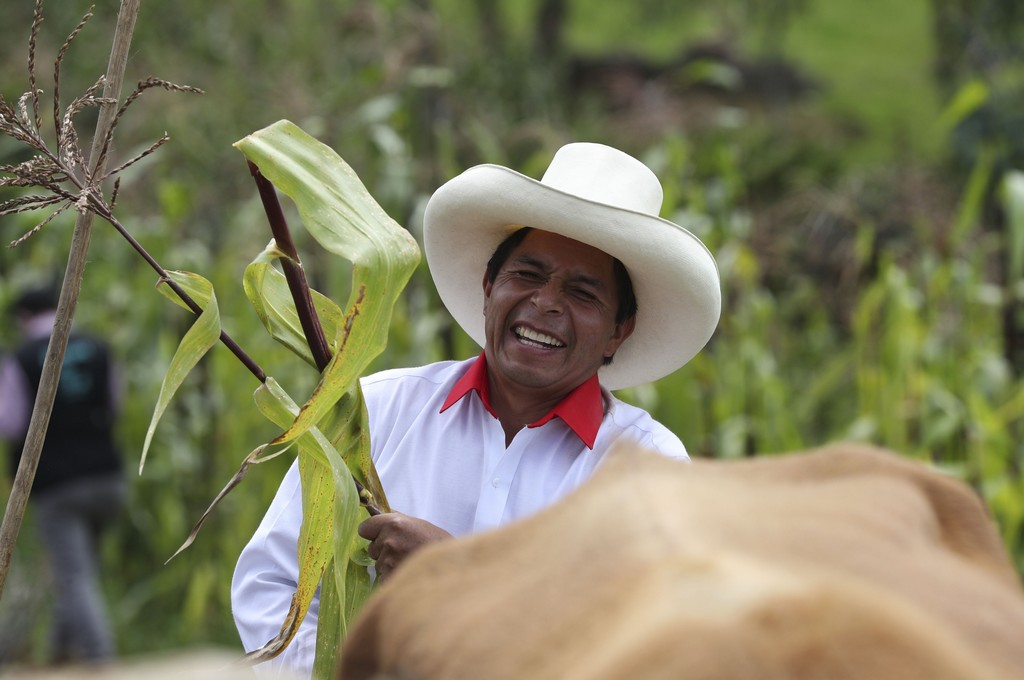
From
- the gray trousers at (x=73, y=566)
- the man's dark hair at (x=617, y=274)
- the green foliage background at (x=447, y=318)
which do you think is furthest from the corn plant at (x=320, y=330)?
the gray trousers at (x=73, y=566)

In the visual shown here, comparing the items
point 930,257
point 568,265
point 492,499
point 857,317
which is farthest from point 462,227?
point 930,257

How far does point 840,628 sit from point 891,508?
0.21 meters

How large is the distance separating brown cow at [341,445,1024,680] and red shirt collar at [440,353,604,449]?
106cm

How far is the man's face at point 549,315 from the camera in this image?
1931 mm

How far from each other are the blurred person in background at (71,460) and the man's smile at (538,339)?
293 cm

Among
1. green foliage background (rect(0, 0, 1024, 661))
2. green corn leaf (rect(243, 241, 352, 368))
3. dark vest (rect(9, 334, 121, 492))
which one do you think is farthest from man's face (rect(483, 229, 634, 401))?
dark vest (rect(9, 334, 121, 492))

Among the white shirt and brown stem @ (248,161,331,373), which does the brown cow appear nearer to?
brown stem @ (248,161,331,373)

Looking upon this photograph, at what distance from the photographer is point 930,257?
4648mm

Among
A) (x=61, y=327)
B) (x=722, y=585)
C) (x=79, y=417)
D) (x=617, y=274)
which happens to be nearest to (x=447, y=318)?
(x=79, y=417)

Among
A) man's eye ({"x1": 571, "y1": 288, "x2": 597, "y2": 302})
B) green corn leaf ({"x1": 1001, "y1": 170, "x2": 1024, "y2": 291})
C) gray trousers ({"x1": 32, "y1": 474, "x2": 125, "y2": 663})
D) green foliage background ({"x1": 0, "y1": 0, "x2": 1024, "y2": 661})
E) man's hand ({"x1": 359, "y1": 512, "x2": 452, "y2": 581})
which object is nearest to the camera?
man's hand ({"x1": 359, "y1": 512, "x2": 452, "y2": 581})

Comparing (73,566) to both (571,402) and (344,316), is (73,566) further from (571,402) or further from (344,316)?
(344,316)

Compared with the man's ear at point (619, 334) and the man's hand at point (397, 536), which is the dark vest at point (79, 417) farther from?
the man's hand at point (397, 536)

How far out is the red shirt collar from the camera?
1.94 m

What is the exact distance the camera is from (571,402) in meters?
1.97
